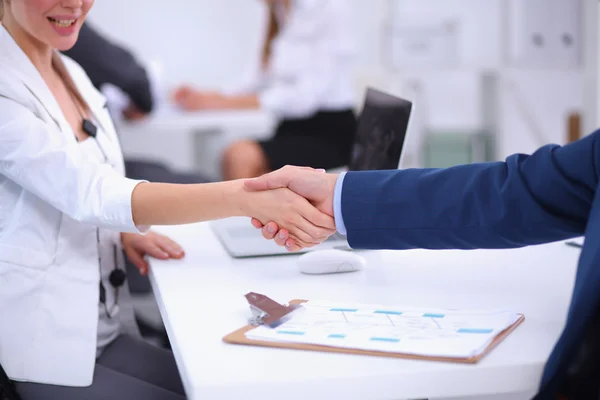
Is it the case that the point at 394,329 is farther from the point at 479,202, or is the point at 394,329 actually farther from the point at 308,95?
the point at 308,95

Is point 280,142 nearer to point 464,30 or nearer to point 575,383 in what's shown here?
point 464,30

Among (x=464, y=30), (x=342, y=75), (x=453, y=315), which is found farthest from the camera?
(x=464, y=30)

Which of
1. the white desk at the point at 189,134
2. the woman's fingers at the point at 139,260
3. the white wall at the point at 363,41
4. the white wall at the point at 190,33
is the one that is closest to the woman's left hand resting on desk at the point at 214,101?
the white desk at the point at 189,134

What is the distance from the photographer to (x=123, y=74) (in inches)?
111

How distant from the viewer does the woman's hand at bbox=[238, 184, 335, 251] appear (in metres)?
1.25

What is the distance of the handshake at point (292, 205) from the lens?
4.08 feet

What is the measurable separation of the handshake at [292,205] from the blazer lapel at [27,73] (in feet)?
1.16

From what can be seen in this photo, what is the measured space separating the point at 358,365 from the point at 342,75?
2.66m

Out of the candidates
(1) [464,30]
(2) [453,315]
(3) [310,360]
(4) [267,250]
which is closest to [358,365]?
(3) [310,360]

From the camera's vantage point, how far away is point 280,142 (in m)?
3.40

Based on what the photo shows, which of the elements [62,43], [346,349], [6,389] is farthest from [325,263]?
[62,43]

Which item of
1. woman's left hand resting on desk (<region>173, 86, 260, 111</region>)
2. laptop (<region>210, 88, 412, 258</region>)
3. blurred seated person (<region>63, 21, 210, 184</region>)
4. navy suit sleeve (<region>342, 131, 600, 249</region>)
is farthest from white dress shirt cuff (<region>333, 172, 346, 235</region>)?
woman's left hand resting on desk (<region>173, 86, 260, 111</region>)

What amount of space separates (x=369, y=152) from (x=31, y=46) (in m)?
0.68

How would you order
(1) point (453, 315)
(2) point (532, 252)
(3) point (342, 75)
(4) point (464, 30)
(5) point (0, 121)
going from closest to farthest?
(1) point (453, 315) → (5) point (0, 121) → (2) point (532, 252) → (3) point (342, 75) → (4) point (464, 30)
